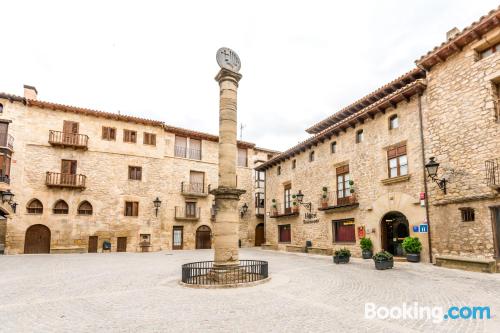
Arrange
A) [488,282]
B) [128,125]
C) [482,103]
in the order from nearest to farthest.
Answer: [488,282], [482,103], [128,125]

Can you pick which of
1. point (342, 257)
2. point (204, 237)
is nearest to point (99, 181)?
point (204, 237)

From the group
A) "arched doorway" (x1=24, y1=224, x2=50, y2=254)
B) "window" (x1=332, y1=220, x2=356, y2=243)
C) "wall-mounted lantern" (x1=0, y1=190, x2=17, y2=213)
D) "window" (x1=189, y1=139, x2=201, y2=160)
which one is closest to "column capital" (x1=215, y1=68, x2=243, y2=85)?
"window" (x1=332, y1=220, x2=356, y2=243)

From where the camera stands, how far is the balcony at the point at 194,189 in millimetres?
27344

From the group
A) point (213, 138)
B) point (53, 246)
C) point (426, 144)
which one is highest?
point (213, 138)

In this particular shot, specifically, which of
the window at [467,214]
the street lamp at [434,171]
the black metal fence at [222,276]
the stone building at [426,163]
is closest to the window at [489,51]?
the stone building at [426,163]

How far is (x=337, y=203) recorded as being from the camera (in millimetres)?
19359

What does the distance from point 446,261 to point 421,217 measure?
2.19 m

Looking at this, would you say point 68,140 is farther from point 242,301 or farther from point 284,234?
point 242,301

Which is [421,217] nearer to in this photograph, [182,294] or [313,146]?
[313,146]

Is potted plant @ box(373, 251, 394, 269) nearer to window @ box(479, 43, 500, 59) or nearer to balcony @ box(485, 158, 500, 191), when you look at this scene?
balcony @ box(485, 158, 500, 191)

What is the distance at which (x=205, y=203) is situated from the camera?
28359mm

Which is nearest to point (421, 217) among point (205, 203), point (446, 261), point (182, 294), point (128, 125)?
point (446, 261)

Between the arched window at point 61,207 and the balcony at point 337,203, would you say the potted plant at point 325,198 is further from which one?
the arched window at point 61,207

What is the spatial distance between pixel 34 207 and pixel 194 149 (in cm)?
1304
